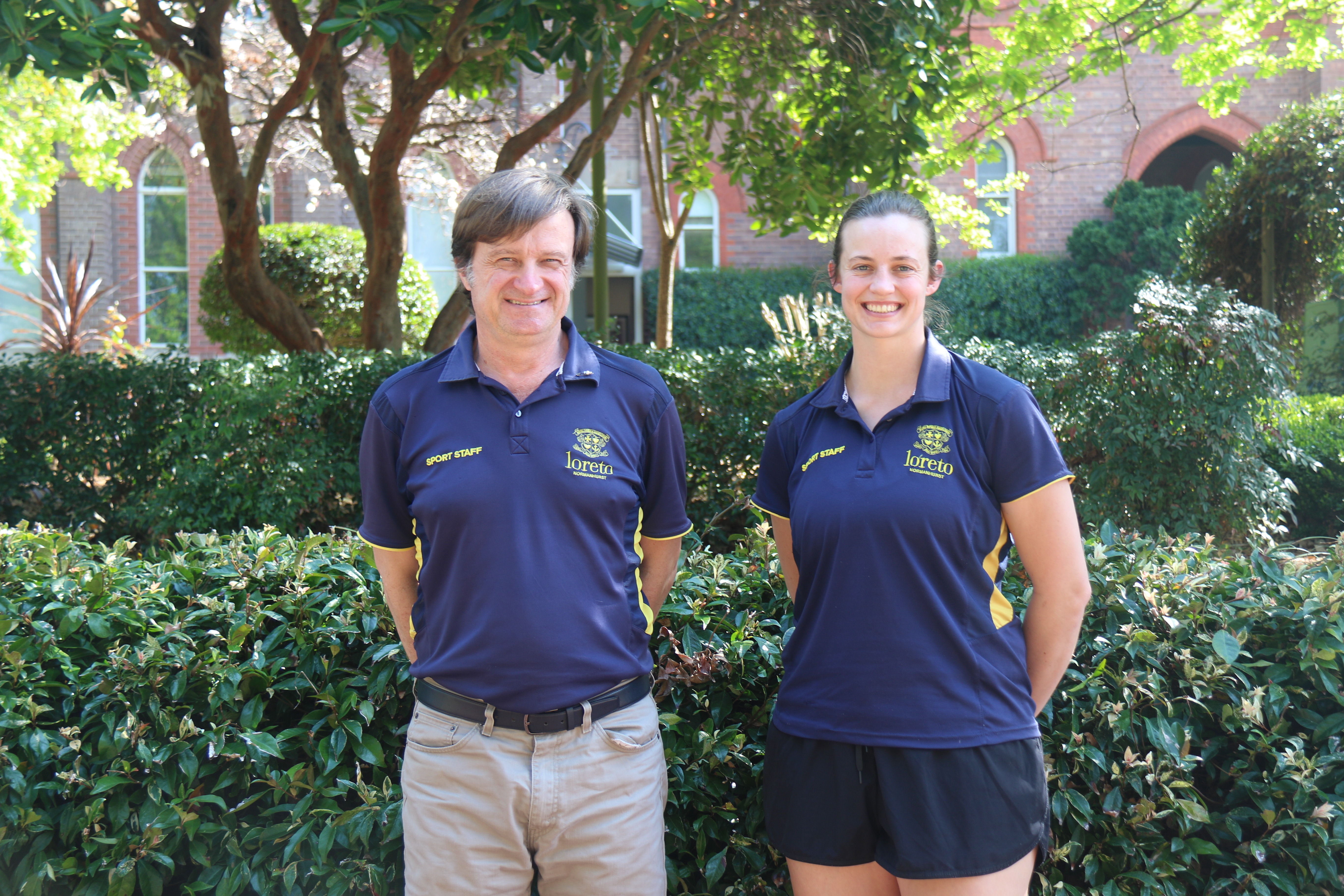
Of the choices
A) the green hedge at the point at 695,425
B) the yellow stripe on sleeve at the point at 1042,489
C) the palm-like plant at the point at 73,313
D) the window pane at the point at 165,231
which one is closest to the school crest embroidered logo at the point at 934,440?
the yellow stripe on sleeve at the point at 1042,489

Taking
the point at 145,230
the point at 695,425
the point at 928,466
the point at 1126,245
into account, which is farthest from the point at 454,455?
the point at 145,230

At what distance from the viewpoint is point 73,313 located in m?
14.7

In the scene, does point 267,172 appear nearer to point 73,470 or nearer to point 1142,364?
point 73,470

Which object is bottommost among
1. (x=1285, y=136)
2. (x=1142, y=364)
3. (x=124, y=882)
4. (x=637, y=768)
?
(x=124, y=882)

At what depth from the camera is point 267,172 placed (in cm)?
1559

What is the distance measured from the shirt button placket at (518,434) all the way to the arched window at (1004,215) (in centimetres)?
1805

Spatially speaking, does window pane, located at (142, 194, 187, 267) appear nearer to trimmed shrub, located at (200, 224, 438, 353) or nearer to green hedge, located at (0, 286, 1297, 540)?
trimmed shrub, located at (200, 224, 438, 353)

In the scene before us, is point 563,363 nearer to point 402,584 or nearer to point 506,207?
point 506,207

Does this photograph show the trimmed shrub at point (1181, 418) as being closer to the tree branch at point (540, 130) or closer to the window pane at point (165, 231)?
the tree branch at point (540, 130)

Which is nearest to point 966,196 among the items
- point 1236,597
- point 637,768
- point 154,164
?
point 154,164

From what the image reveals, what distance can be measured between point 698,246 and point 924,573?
702 inches

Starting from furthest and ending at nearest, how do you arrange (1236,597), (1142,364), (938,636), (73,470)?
(73,470) → (1142,364) → (1236,597) → (938,636)

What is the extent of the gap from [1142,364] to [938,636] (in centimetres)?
461

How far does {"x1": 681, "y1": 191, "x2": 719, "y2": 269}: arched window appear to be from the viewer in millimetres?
19141
